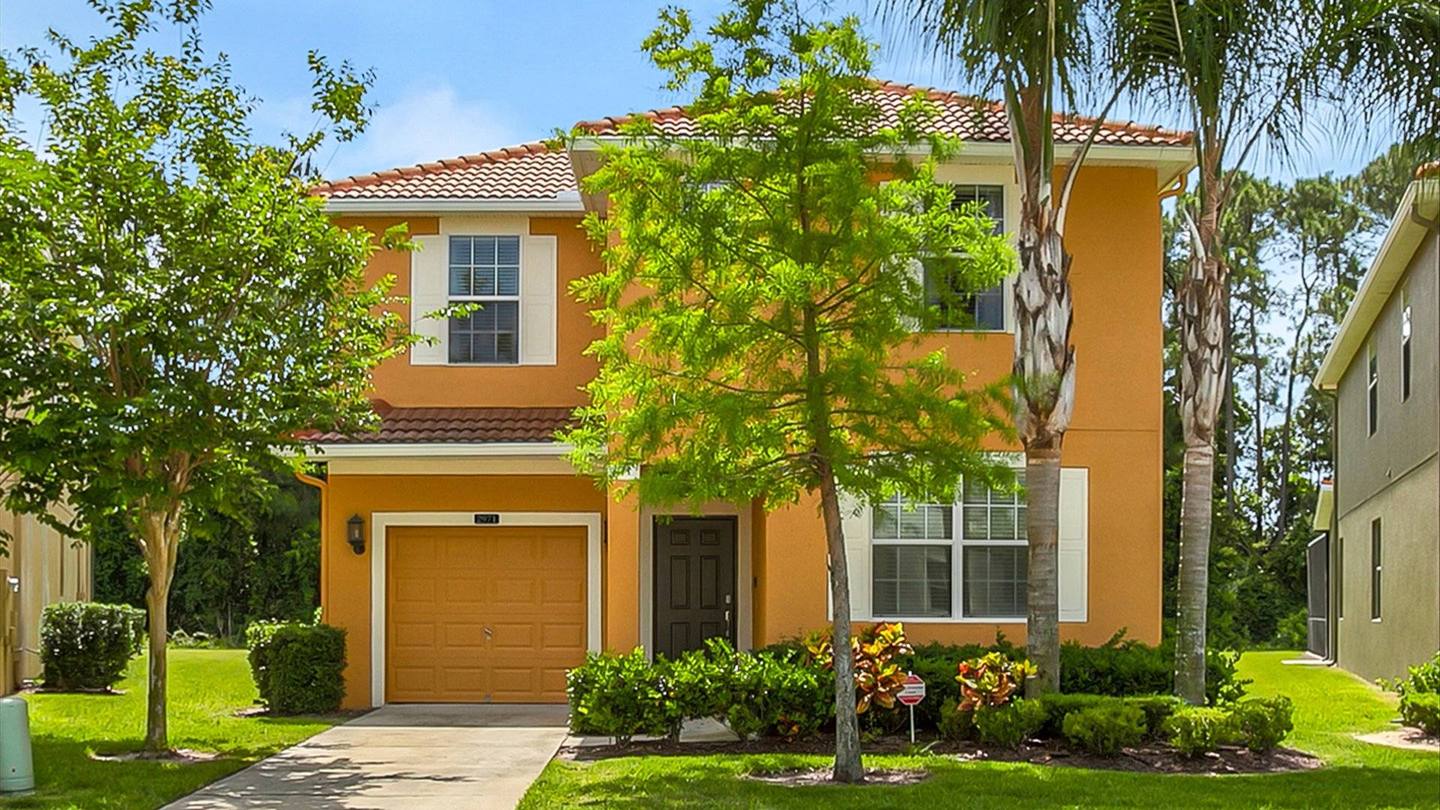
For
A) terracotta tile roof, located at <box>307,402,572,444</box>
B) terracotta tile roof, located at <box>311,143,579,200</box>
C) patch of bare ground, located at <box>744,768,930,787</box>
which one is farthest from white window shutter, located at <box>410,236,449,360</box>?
patch of bare ground, located at <box>744,768,930,787</box>

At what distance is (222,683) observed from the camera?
72.9 feet

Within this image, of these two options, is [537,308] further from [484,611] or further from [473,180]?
[484,611]

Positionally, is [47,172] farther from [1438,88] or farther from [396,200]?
[1438,88]

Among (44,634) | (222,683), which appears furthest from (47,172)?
(222,683)

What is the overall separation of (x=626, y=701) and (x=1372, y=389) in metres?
15.8

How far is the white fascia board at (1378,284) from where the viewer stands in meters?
19.1

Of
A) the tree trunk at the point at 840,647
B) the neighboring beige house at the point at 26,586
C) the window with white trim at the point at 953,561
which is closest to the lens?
the tree trunk at the point at 840,647

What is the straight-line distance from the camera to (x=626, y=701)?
550 inches

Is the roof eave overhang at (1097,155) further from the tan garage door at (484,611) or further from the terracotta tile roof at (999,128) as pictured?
the tan garage door at (484,611)

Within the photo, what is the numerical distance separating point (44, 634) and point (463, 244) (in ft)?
23.7

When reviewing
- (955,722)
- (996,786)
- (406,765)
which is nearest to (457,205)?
(406,765)

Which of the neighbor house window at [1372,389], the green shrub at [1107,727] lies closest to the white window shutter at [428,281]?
the green shrub at [1107,727]

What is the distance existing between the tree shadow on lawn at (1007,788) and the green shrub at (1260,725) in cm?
58

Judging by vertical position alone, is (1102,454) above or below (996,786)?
above
